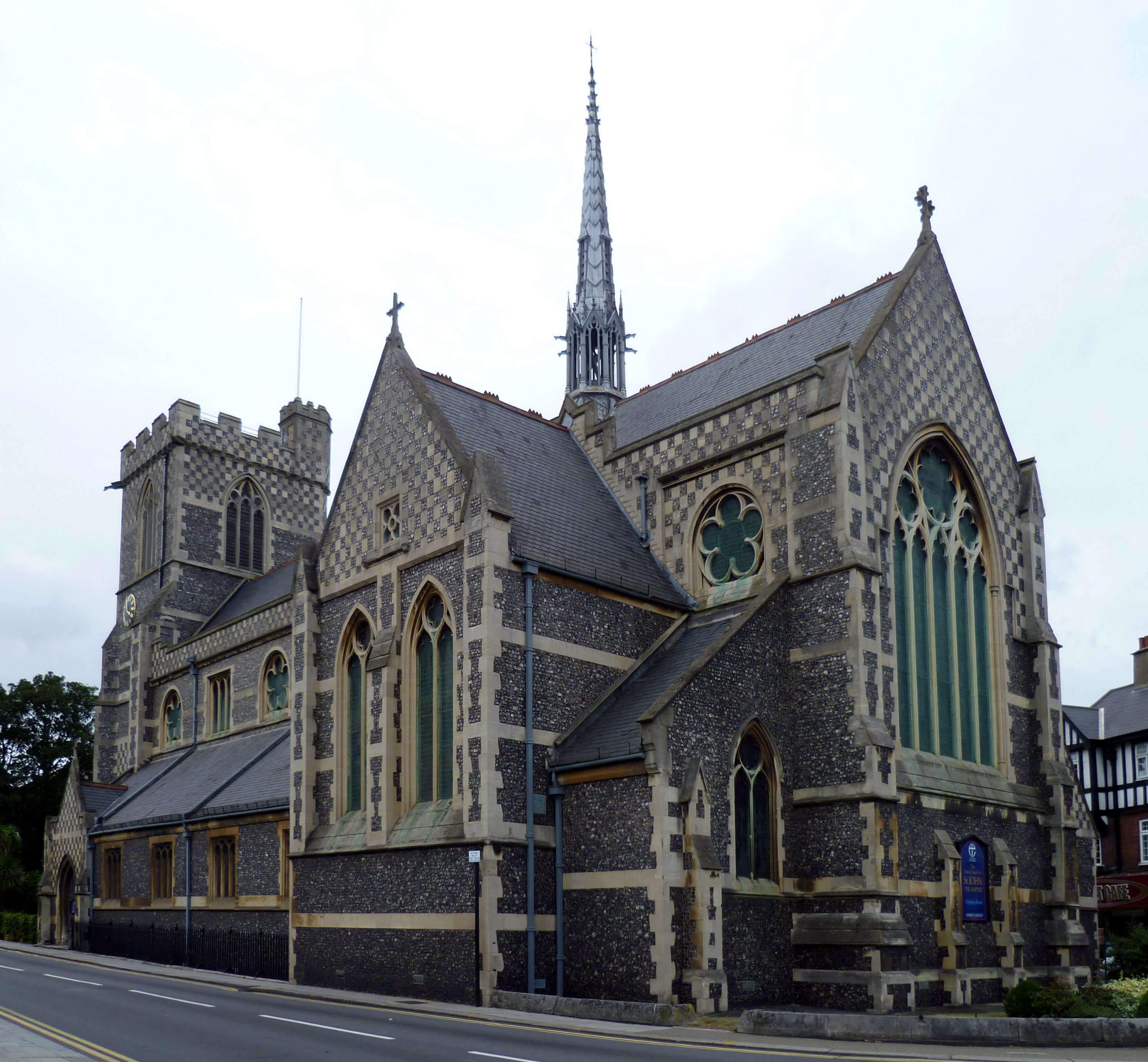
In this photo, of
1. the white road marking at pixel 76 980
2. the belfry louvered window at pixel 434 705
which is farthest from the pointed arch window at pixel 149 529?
the belfry louvered window at pixel 434 705

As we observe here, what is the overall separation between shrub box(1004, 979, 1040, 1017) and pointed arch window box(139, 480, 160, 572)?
136 ft

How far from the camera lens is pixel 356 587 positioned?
28547 millimetres

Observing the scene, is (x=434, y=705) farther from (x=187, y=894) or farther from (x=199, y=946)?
(x=187, y=894)

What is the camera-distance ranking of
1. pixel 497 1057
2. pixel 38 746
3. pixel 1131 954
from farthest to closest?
pixel 38 746
pixel 1131 954
pixel 497 1057

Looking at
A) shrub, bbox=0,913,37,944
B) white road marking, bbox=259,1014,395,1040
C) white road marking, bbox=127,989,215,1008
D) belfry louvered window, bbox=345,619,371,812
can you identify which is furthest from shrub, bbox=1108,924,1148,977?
shrub, bbox=0,913,37,944

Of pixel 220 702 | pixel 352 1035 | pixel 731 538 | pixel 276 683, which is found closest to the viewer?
pixel 352 1035

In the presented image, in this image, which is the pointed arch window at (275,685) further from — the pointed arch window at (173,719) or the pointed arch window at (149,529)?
the pointed arch window at (149,529)

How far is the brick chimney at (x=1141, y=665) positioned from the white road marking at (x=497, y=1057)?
47.4 meters

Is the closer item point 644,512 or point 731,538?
point 731,538

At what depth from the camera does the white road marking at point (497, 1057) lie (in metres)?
14.5

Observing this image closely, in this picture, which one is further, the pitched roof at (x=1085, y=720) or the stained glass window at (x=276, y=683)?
the pitched roof at (x=1085, y=720)

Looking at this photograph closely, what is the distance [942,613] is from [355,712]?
1371cm

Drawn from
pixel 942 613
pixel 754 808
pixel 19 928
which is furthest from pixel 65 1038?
pixel 19 928

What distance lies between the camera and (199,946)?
34344mm
